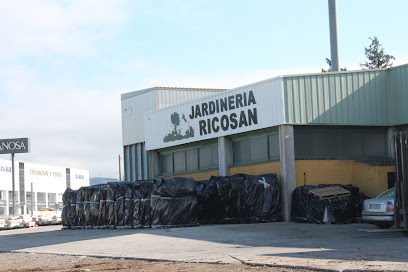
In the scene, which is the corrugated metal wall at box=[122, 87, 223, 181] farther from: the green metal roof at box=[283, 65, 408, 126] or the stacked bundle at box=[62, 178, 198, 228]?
the green metal roof at box=[283, 65, 408, 126]

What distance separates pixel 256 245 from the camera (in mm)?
13867

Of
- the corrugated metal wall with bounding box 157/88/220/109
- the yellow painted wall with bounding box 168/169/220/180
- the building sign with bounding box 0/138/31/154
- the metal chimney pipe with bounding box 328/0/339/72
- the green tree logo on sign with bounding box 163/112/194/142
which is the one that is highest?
the metal chimney pipe with bounding box 328/0/339/72

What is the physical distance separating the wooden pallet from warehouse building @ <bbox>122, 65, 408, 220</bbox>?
147cm

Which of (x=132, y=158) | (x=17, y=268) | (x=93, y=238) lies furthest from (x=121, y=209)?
(x=132, y=158)

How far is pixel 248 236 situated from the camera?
16.3 m

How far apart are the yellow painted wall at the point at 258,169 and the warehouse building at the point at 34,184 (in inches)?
1999

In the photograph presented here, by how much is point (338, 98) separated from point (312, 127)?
55.3 inches

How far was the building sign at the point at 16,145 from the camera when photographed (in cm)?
5568

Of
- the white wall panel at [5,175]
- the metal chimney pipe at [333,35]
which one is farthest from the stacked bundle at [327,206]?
the white wall panel at [5,175]

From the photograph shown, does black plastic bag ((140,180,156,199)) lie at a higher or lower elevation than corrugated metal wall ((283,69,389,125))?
lower

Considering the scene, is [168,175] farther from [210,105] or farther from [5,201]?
[5,201]

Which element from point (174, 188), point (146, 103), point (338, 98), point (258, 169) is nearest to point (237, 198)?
point (258, 169)

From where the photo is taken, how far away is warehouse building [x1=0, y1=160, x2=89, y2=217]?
248ft

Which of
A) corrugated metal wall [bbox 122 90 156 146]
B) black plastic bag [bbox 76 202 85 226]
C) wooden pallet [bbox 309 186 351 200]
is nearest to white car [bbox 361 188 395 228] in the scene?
wooden pallet [bbox 309 186 351 200]
